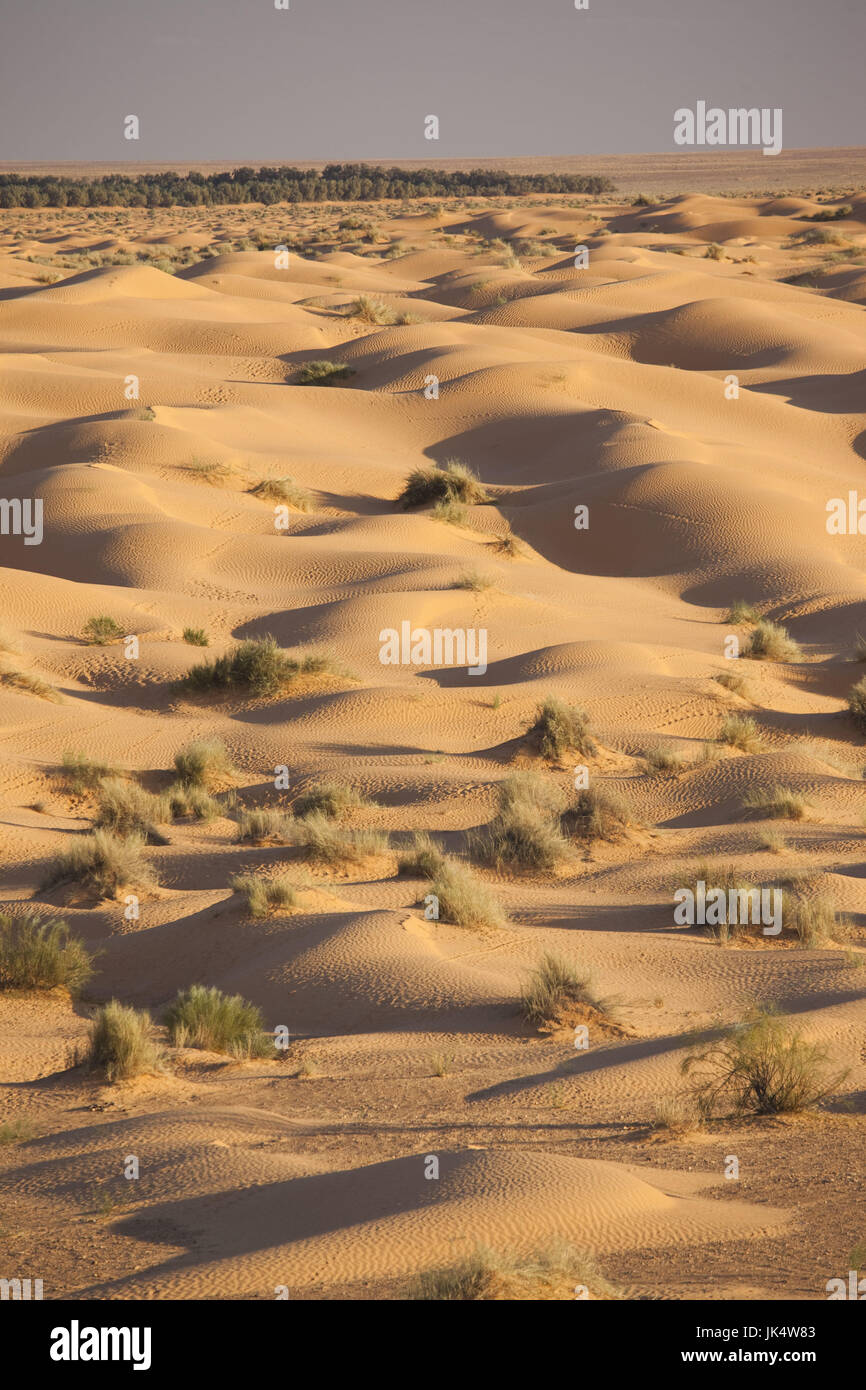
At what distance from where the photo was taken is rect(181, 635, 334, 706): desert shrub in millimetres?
14719

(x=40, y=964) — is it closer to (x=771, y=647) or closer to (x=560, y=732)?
(x=560, y=732)

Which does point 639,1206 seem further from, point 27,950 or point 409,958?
point 27,950

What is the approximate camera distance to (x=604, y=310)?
36.8 meters

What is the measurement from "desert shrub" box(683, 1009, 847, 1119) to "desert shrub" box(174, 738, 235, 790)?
6657 millimetres

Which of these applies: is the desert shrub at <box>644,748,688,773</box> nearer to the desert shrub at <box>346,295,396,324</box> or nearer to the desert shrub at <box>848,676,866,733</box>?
the desert shrub at <box>848,676,866,733</box>

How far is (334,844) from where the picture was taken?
1030 centimetres

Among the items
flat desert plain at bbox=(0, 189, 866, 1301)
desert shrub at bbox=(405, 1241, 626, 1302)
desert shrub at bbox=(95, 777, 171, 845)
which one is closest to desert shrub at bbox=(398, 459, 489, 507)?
flat desert plain at bbox=(0, 189, 866, 1301)

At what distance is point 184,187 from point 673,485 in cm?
8052

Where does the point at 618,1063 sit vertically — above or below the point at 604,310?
below

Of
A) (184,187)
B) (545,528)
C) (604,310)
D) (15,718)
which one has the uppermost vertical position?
(184,187)

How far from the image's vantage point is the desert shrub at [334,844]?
10.3 m

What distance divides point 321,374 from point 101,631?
49.8 ft

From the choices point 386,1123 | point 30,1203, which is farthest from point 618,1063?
point 30,1203

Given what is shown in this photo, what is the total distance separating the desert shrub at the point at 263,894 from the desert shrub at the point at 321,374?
2196 centimetres
